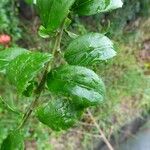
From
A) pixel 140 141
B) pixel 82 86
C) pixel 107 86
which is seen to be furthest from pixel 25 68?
pixel 140 141

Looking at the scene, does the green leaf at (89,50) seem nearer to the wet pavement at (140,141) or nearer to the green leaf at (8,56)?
the green leaf at (8,56)

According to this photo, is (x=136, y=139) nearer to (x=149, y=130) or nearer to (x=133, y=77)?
→ (x=149, y=130)

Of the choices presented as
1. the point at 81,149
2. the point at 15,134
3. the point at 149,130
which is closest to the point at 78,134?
the point at 81,149

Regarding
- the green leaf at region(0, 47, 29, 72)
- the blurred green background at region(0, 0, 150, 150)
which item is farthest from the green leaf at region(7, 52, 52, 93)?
the blurred green background at region(0, 0, 150, 150)

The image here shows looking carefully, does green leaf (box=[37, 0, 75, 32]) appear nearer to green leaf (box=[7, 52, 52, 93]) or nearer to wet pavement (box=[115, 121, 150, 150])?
green leaf (box=[7, 52, 52, 93])

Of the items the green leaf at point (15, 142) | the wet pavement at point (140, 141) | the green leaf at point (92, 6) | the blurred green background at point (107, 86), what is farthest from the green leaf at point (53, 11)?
the wet pavement at point (140, 141)

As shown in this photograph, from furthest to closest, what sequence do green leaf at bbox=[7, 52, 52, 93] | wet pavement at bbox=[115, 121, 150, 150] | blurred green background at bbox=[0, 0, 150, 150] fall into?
1. wet pavement at bbox=[115, 121, 150, 150]
2. blurred green background at bbox=[0, 0, 150, 150]
3. green leaf at bbox=[7, 52, 52, 93]
